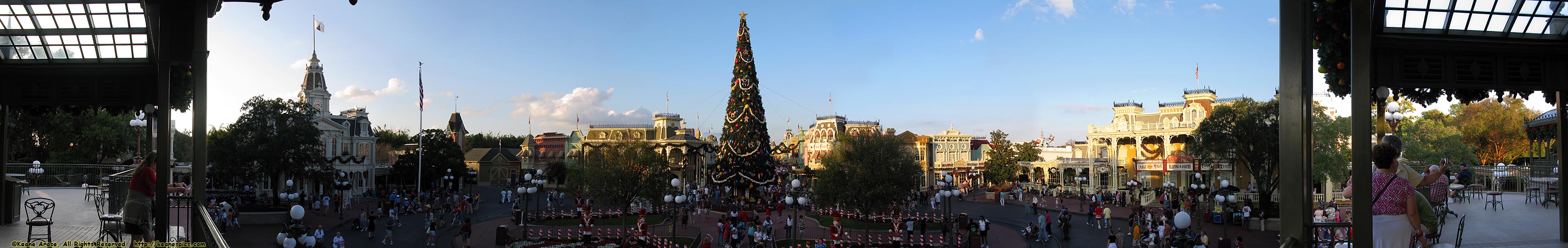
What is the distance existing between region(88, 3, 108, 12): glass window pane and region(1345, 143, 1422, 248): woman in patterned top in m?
15.7

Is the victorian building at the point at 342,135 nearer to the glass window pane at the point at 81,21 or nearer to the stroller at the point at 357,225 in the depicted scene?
the stroller at the point at 357,225

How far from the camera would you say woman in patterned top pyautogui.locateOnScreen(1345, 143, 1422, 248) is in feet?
21.2

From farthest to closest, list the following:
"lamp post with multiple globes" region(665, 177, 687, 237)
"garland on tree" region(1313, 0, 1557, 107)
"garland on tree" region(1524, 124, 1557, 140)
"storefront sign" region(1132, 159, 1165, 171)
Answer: "storefront sign" region(1132, 159, 1165, 171)
"lamp post with multiple globes" region(665, 177, 687, 237)
"garland on tree" region(1524, 124, 1557, 140)
"garland on tree" region(1313, 0, 1557, 107)

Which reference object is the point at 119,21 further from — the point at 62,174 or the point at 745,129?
the point at 745,129

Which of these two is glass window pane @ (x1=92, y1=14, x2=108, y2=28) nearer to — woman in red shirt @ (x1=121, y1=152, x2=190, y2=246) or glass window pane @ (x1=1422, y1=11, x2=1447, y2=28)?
woman in red shirt @ (x1=121, y1=152, x2=190, y2=246)

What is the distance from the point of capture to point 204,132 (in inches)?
340

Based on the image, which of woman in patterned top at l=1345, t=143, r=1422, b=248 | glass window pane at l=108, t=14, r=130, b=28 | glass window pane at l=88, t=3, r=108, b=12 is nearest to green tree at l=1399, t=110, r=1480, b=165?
woman in patterned top at l=1345, t=143, r=1422, b=248

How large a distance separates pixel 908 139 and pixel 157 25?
66.4 meters

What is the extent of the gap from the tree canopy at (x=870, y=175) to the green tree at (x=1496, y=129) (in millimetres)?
38491

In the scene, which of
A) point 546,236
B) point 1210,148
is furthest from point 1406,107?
point 546,236

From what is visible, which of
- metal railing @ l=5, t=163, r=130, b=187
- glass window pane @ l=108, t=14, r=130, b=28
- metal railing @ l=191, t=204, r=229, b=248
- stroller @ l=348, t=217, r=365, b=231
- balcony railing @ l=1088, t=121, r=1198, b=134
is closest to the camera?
metal railing @ l=191, t=204, r=229, b=248

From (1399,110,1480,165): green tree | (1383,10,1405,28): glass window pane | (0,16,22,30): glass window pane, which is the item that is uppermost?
(0,16,22,30): glass window pane

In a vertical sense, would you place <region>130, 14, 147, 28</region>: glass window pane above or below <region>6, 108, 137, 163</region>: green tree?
above

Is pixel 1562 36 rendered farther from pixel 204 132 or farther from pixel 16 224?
pixel 16 224
